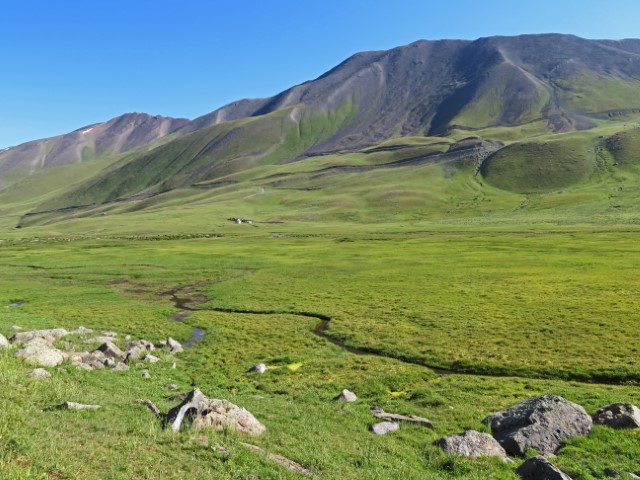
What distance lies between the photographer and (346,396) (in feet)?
88.5

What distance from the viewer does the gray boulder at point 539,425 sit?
1950 cm

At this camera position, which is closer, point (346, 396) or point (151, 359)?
point (346, 396)

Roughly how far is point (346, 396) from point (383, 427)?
5474 mm

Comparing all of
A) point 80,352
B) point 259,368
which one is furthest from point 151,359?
point 259,368

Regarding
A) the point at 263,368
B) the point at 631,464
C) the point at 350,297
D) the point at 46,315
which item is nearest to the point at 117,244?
the point at 46,315

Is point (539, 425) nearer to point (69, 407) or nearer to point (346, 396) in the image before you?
point (346, 396)

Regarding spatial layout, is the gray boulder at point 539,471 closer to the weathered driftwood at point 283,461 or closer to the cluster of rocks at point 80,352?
the weathered driftwood at point 283,461

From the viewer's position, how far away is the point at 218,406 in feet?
62.4

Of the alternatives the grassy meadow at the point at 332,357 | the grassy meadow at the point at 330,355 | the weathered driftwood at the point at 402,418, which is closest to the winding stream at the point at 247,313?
the grassy meadow at the point at 330,355

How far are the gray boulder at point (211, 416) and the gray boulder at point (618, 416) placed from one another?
16920mm

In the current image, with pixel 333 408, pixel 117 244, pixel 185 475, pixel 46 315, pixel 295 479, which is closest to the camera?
pixel 185 475

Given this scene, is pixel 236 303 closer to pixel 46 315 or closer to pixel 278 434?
pixel 46 315

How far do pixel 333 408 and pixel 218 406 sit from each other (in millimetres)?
8161

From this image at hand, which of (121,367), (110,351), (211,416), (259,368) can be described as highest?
(211,416)
